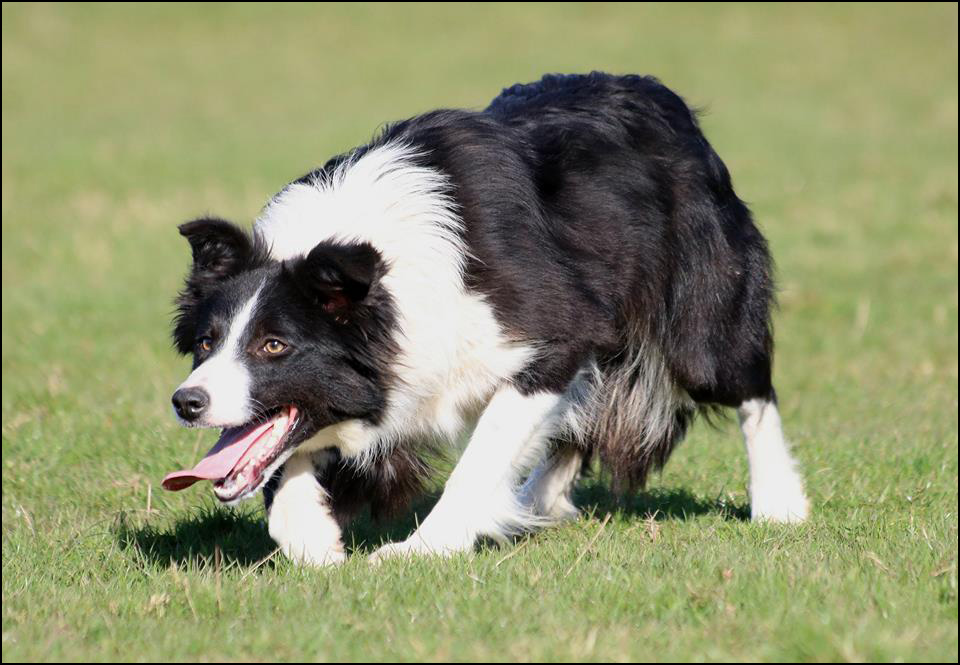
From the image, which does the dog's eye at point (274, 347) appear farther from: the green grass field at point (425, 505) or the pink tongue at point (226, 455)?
the green grass field at point (425, 505)

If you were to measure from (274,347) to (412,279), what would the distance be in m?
0.59

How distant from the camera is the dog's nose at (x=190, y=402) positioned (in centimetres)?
459

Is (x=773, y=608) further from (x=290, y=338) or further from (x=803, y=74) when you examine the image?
(x=803, y=74)

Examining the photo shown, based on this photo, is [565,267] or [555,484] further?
[555,484]

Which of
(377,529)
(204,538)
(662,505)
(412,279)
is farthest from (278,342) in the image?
(662,505)

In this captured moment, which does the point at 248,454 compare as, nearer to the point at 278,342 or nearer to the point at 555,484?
the point at 278,342

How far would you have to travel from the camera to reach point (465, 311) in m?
5.07

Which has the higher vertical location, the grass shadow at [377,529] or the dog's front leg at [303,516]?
the dog's front leg at [303,516]

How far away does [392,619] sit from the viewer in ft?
13.1

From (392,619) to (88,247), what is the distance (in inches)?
491

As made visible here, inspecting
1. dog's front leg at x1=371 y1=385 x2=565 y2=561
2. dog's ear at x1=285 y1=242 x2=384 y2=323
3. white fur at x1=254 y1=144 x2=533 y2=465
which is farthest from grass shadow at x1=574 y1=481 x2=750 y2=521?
dog's ear at x1=285 y1=242 x2=384 y2=323

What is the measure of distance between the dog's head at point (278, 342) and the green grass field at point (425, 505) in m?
0.46

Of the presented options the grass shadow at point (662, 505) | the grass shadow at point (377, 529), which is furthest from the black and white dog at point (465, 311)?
the grass shadow at point (662, 505)

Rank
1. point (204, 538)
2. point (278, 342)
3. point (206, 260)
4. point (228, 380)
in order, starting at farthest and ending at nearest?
1. point (204, 538)
2. point (206, 260)
3. point (278, 342)
4. point (228, 380)
